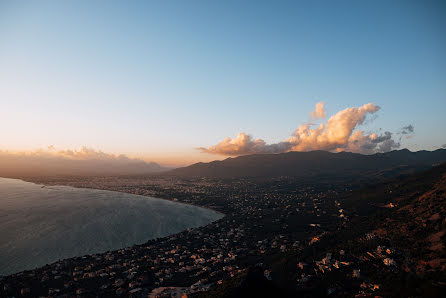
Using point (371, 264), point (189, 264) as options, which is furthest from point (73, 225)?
point (371, 264)

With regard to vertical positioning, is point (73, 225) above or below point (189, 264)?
above

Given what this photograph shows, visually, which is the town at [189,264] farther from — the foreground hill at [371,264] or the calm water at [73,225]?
the calm water at [73,225]

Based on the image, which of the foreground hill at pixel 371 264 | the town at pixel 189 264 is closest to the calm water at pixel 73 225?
the town at pixel 189 264

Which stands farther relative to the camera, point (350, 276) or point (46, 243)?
point (46, 243)

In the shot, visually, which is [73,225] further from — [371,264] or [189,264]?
[371,264]

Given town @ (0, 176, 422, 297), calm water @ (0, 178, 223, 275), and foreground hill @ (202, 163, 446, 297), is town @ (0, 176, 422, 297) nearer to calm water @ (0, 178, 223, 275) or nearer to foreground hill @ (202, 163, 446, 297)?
foreground hill @ (202, 163, 446, 297)

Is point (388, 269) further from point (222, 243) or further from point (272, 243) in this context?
point (222, 243)

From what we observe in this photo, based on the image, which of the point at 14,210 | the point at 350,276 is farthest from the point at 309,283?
the point at 14,210
